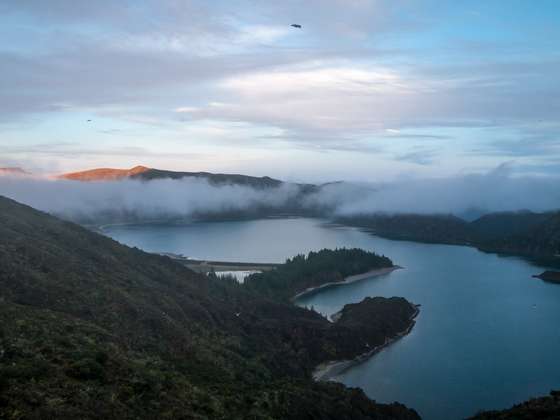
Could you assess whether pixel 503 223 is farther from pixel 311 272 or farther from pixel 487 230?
pixel 311 272

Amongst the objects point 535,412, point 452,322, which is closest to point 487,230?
point 452,322

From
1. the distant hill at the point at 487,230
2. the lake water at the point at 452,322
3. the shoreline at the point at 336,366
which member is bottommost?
the shoreline at the point at 336,366

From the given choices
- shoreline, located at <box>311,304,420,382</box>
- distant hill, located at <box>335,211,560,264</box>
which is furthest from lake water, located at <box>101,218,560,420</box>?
distant hill, located at <box>335,211,560,264</box>

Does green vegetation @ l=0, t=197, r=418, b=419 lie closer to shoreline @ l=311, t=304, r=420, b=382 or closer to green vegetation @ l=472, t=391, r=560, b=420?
shoreline @ l=311, t=304, r=420, b=382

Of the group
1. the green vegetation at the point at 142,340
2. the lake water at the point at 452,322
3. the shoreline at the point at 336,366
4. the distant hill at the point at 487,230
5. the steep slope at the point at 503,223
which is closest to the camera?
the green vegetation at the point at 142,340

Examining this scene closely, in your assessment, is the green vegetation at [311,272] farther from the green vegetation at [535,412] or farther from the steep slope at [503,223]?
the steep slope at [503,223]

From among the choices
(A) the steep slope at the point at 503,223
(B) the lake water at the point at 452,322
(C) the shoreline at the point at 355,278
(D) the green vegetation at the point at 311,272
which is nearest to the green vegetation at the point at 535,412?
(B) the lake water at the point at 452,322

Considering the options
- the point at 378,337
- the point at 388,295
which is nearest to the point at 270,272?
the point at 388,295
